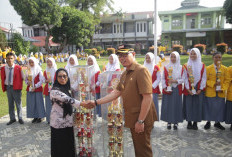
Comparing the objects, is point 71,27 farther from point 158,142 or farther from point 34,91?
point 158,142

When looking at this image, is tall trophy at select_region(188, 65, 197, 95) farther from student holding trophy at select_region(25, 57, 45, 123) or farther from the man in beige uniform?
student holding trophy at select_region(25, 57, 45, 123)

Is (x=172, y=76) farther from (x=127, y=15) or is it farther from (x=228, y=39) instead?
(x=127, y=15)

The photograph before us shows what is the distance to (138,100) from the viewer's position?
2318mm

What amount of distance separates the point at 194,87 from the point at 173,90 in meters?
0.46

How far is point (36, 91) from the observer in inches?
195

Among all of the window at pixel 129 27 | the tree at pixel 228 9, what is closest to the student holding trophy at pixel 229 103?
the tree at pixel 228 9

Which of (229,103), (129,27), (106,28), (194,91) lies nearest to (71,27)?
(106,28)

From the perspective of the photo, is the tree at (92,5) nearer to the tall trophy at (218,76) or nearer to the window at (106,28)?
the window at (106,28)

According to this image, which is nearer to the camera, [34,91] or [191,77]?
[191,77]

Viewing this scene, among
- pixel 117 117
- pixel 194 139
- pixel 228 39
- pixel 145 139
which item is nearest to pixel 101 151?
pixel 117 117

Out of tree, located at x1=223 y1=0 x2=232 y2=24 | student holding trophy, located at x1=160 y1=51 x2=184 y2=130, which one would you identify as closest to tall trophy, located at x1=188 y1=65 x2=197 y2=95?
student holding trophy, located at x1=160 y1=51 x2=184 y2=130

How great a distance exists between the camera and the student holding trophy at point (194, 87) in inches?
166

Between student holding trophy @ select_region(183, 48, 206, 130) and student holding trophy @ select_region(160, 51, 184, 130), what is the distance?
16 cm

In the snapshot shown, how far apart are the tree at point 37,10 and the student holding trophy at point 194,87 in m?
22.6
